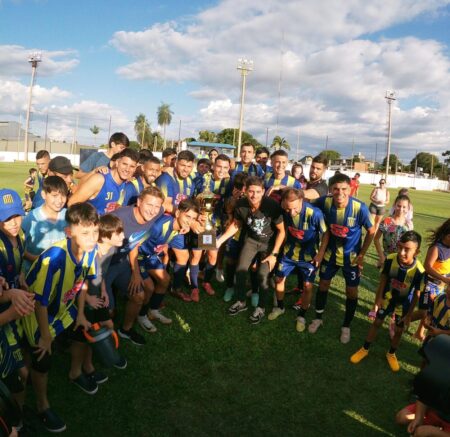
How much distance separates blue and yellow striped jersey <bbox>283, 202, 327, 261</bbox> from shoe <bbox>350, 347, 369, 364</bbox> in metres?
1.28

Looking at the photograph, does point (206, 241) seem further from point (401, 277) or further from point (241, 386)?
point (401, 277)

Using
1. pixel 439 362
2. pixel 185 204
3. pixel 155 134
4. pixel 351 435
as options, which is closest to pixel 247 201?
pixel 185 204

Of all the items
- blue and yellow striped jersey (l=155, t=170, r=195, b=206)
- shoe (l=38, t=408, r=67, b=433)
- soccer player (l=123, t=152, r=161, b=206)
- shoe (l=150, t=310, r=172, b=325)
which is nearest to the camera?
shoe (l=38, t=408, r=67, b=433)

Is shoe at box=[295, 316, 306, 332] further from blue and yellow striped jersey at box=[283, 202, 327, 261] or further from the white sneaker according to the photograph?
blue and yellow striped jersey at box=[283, 202, 327, 261]

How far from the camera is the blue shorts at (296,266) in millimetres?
4879

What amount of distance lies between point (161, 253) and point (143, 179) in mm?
1210

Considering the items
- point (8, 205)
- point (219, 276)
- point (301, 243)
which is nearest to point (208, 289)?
point (219, 276)

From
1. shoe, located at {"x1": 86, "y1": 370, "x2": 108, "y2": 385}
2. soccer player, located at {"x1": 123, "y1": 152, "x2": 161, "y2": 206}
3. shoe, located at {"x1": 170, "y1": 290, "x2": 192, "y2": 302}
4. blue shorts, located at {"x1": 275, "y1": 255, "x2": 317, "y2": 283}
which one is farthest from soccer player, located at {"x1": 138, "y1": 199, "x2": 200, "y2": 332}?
blue shorts, located at {"x1": 275, "y1": 255, "x2": 317, "y2": 283}

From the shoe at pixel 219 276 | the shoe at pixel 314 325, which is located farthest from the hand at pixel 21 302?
the shoe at pixel 219 276

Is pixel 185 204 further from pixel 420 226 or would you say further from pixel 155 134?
pixel 155 134

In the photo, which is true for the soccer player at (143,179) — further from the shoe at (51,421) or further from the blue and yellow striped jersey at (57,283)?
the shoe at (51,421)

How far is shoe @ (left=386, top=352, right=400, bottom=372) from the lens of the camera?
4.03m

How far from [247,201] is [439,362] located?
4092mm

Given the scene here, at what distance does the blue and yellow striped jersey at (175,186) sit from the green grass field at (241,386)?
175 cm
